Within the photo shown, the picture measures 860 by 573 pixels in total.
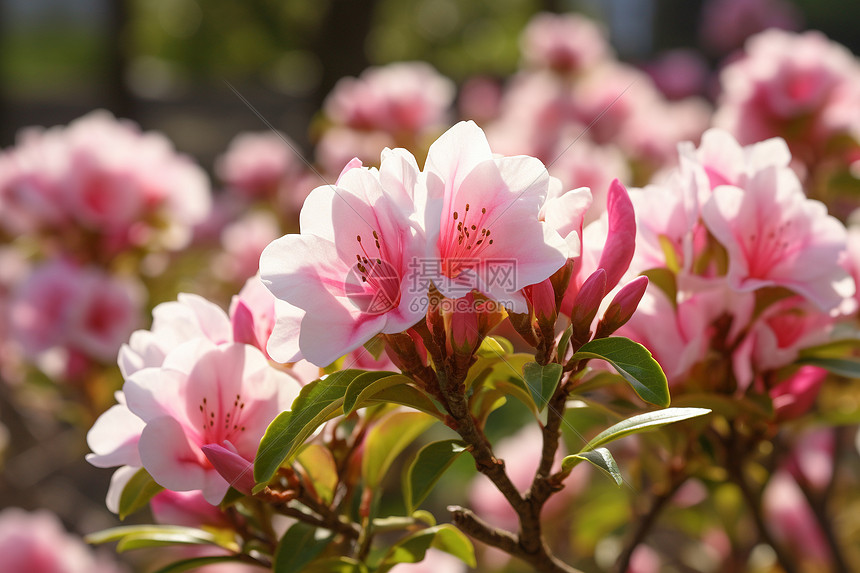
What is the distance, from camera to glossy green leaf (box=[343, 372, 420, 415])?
25.0 inches

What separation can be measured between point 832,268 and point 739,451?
0.25 meters

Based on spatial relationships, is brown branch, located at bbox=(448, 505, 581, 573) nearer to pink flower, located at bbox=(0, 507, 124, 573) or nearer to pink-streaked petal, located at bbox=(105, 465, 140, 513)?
pink-streaked petal, located at bbox=(105, 465, 140, 513)

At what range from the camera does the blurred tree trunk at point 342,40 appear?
511 cm

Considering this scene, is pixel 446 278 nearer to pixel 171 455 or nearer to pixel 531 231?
pixel 531 231

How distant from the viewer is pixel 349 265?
65 cm

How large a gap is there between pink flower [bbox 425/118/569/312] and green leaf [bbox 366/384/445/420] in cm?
12

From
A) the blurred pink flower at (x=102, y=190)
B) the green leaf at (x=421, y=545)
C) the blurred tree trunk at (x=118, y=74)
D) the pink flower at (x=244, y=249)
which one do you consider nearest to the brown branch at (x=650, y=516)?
the green leaf at (x=421, y=545)

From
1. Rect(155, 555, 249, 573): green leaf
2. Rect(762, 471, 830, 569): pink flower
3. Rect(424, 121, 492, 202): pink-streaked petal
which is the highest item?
Rect(424, 121, 492, 202): pink-streaked petal

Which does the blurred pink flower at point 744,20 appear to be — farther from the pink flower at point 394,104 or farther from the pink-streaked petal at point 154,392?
the pink-streaked petal at point 154,392

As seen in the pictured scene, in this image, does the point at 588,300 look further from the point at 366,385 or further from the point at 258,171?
the point at 258,171

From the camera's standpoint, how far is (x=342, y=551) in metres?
0.85

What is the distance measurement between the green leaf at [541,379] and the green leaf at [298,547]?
28 centimetres

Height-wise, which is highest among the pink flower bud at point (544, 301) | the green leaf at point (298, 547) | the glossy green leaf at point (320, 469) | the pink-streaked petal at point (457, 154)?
the pink-streaked petal at point (457, 154)

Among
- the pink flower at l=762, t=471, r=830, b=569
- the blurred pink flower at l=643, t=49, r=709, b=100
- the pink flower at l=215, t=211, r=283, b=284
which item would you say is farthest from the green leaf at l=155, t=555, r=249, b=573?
the blurred pink flower at l=643, t=49, r=709, b=100
